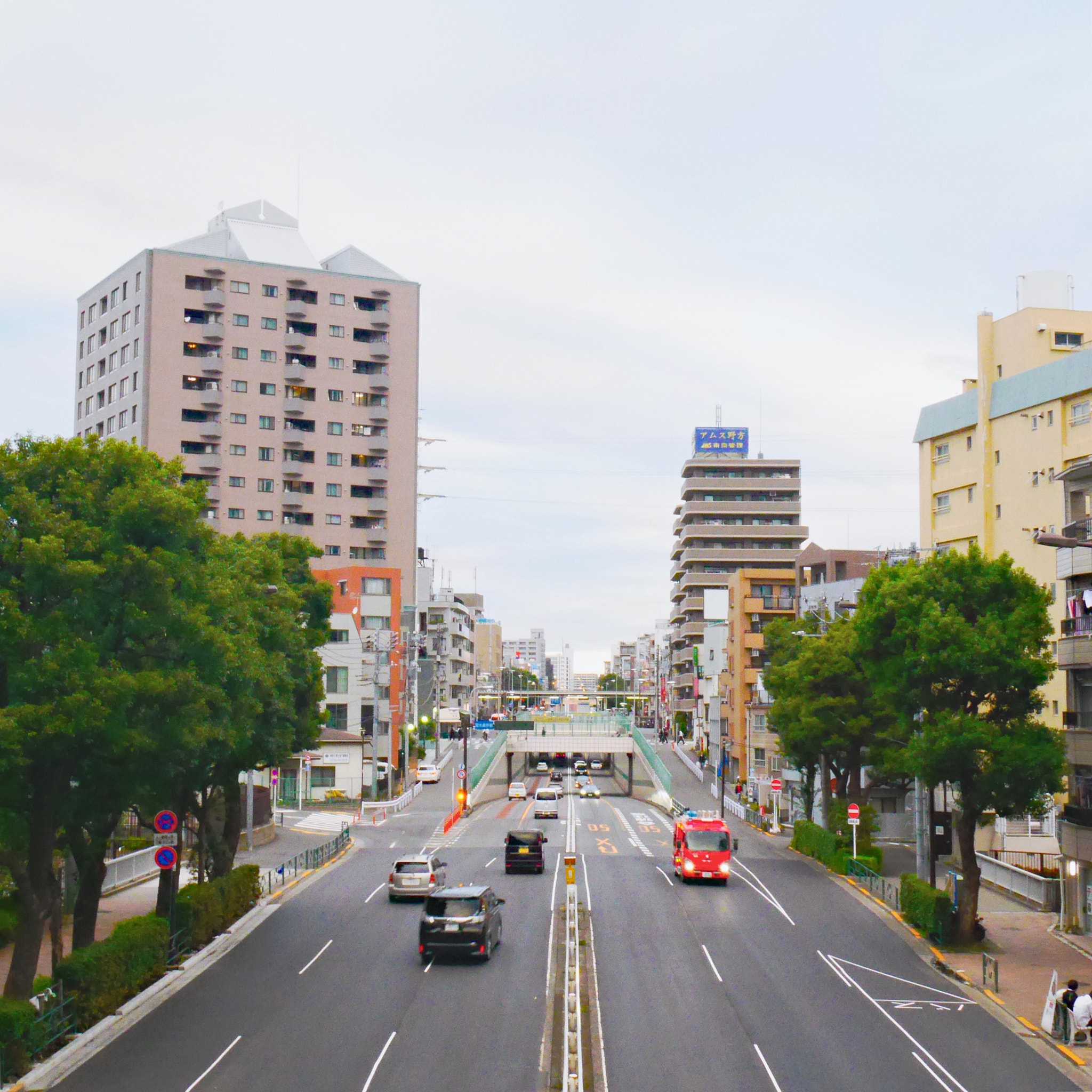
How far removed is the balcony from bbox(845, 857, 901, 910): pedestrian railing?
242ft

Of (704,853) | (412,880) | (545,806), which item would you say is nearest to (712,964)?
(412,880)

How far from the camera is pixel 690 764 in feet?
382

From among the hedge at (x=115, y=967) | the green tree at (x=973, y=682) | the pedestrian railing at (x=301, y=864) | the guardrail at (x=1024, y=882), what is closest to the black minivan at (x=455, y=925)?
the hedge at (x=115, y=967)

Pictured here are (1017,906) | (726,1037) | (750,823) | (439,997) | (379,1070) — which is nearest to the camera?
(379,1070)

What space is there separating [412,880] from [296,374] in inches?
2941

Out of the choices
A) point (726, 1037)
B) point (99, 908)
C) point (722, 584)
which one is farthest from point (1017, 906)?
point (722, 584)

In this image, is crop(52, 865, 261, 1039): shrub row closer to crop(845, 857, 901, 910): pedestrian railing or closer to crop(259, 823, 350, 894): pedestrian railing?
crop(259, 823, 350, 894): pedestrian railing

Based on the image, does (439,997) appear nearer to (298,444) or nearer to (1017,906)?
(1017,906)

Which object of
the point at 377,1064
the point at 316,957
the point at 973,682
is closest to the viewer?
the point at 377,1064

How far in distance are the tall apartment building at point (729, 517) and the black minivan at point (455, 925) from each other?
112193 millimetres

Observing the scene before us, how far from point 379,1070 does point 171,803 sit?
1334 cm

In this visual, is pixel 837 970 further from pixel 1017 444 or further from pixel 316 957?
pixel 1017 444

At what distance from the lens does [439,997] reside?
25484 millimetres

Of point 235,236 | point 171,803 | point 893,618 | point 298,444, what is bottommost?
point 171,803
